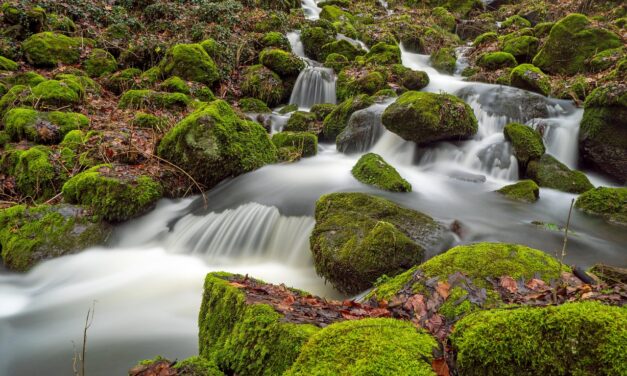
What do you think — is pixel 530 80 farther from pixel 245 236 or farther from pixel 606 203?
pixel 245 236

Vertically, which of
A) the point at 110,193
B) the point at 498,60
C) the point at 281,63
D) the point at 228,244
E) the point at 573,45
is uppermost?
the point at 573,45

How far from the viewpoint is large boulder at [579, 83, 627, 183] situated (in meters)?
8.66

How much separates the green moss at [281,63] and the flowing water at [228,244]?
5.38m

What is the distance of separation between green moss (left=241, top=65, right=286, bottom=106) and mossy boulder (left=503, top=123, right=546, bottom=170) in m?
7.75

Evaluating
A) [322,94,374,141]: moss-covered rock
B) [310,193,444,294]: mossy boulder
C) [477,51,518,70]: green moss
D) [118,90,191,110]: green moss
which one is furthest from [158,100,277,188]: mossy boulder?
[477,51,518,70]: green moss

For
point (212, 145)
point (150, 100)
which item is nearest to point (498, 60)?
point (212, 145)

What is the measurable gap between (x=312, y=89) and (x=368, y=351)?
12956mm

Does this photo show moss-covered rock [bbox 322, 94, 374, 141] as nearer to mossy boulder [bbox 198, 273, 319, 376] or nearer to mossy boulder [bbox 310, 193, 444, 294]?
mossy boulder [bbox 310, 193, 444, 294]

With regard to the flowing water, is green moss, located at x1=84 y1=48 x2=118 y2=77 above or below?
above

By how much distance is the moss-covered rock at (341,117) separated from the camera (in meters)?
11.2

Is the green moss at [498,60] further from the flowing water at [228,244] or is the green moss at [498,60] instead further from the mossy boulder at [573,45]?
the flowing water at [228,244]

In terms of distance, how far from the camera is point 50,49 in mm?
11820

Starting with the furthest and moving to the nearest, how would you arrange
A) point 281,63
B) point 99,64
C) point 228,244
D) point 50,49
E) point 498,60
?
1. point 498,60
2. point 281,63
3. point 99,64
4. point 50,49
5. point 228,244

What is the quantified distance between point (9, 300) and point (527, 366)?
5942 millimetres
